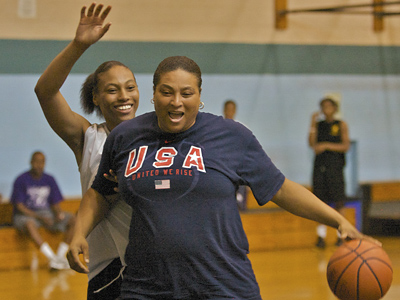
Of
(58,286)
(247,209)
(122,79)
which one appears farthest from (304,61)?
(122,79)

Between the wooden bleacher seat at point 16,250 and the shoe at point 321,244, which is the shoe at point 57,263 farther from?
the shoe at point 321,244

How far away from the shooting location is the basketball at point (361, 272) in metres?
2.13

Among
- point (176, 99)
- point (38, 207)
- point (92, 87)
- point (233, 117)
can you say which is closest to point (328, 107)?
point (233, 117)

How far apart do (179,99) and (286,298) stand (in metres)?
2.99

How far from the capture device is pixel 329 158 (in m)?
6.52

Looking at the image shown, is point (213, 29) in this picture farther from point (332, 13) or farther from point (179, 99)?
point (179, 99)

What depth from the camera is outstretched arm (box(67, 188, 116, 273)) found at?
6.26ft

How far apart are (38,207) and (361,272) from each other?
4.52 metres

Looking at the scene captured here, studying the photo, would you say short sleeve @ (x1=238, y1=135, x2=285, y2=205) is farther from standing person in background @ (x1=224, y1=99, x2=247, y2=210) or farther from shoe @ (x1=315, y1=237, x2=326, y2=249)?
shoe @ (x1=315, y1=237, x2=326, y2=249)

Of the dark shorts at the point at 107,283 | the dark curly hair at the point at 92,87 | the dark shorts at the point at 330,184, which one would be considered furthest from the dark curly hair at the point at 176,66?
the dark shorts at the point at 330,184

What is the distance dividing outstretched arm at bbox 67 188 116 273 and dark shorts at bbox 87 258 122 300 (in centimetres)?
32

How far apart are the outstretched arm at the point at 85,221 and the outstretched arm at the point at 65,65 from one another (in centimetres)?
35

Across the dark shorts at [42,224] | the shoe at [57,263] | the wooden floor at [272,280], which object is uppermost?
the dark shorts at [42,224]

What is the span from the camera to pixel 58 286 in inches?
199
